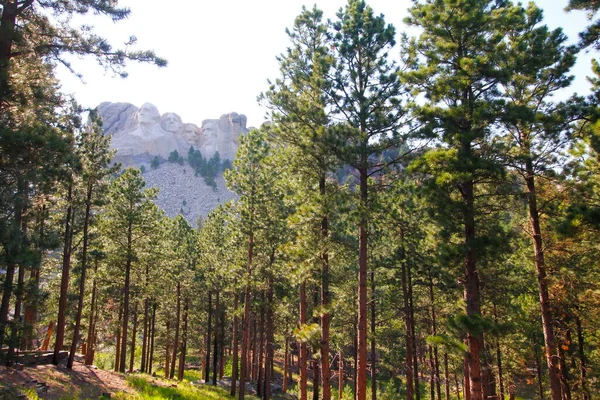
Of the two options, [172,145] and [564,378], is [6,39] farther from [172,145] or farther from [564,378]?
[172,145]

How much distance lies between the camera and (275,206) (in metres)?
19.8

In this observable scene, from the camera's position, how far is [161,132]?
173 m

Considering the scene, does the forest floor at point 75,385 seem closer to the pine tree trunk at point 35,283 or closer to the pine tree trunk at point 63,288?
the pine tree trunk at point 63,288

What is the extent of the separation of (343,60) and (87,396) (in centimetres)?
1416

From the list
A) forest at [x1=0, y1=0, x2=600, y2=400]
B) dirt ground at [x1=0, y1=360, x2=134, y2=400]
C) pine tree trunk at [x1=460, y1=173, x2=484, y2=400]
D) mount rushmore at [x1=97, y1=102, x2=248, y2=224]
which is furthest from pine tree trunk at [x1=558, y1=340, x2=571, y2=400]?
mount rushmore at [x1=97, y1=102, x2=248, y2=224]

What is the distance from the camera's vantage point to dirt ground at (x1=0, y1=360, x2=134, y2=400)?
41.0 feet

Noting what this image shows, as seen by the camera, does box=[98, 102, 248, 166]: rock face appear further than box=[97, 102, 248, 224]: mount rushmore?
Yes

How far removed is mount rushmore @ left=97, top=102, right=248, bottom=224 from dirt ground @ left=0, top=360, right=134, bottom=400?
11667cm

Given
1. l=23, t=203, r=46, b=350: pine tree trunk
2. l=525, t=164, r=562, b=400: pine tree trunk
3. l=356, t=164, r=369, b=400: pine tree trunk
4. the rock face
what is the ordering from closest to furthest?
l=23, t=203, r=46, b=350: pine tree trunk
l=525, t=164, r=562, b=400: pine tree trunk
l=356, t=164, r=369, b=400: pine tree trunk
the rock face

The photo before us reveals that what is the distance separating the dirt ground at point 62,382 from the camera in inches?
492

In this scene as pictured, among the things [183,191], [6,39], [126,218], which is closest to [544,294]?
[6,39]

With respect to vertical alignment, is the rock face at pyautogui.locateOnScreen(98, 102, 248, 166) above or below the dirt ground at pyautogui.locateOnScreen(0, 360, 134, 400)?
above

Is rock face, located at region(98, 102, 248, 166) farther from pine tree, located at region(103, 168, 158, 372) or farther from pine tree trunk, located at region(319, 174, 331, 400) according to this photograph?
pine tree trunk, located at region(319, 174, 331, 400)

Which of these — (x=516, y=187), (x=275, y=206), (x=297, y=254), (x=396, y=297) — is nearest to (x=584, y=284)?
(x=516, y=187)
